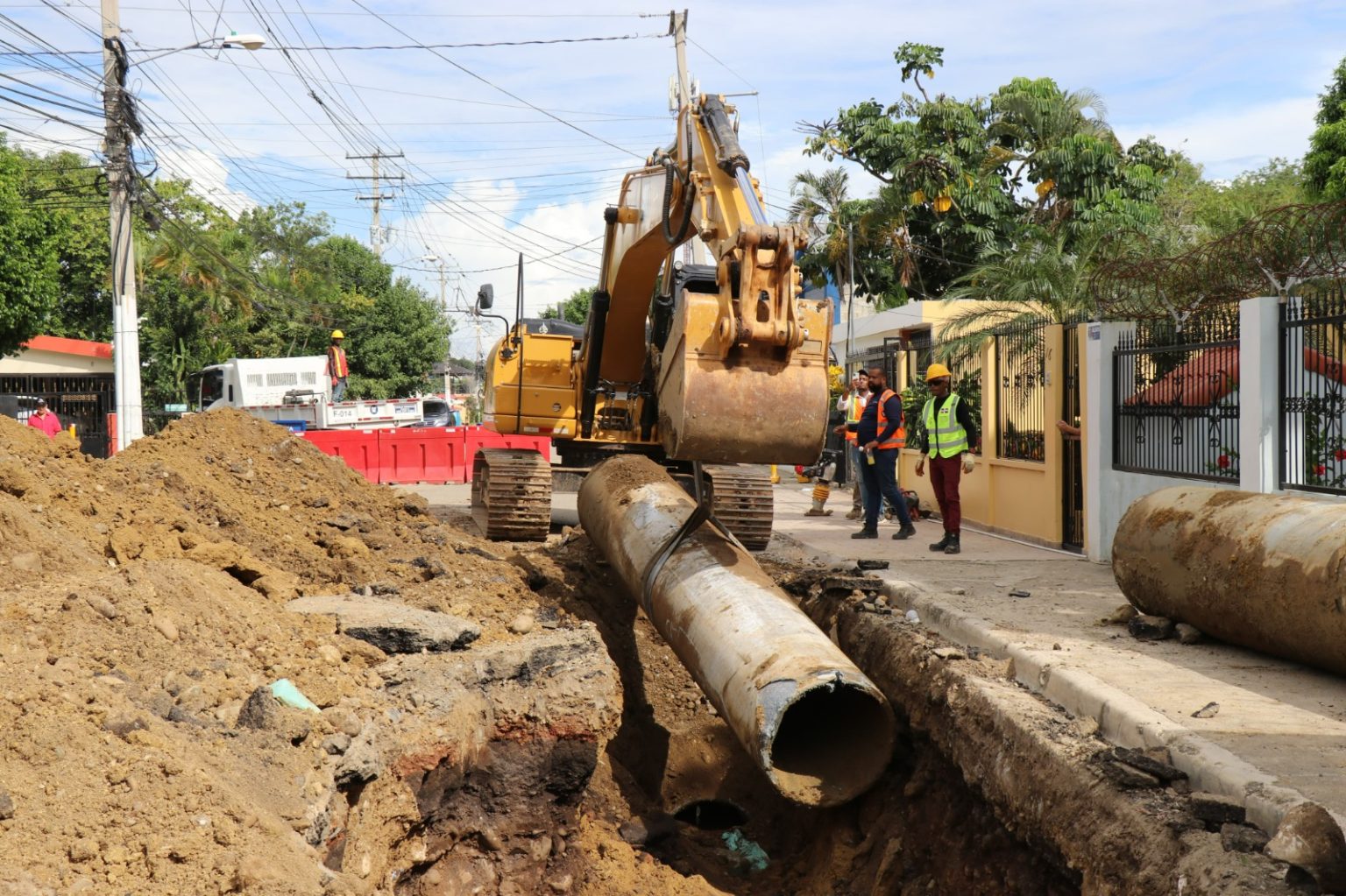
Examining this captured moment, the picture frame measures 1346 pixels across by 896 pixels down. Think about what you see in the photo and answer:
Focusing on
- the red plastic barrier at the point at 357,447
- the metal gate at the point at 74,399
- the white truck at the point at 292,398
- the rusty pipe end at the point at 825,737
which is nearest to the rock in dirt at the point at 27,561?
the rusty pipe end at the point at 825,737

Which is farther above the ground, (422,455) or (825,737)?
(422,455)

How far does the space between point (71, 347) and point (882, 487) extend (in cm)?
3153

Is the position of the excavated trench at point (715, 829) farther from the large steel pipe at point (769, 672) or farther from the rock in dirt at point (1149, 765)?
the rock in dirt at point (1149, 765)

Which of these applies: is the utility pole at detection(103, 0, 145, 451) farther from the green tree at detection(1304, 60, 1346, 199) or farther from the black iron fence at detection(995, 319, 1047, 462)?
the green tree at detection(1304, 60, 1346, 199)

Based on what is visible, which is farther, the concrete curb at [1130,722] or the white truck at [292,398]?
the white truck at [292,398]

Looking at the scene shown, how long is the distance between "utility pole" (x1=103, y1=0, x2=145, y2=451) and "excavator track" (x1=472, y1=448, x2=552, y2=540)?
9261 mm

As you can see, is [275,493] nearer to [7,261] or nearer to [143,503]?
[143,503]

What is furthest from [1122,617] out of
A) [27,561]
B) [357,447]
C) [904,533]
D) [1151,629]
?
[357,447]

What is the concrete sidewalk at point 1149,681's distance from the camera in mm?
4270

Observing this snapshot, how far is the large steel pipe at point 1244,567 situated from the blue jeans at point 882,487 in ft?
14.4

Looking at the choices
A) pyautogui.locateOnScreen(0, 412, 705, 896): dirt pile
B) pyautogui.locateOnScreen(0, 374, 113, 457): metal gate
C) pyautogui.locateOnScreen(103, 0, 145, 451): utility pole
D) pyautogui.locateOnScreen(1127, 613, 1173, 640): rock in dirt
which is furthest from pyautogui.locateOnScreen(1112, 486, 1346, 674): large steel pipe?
pyautogui.locateOnScreen(0, 374, 113, 457): metal gate

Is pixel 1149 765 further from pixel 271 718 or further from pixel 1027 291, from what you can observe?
pixel 1027 291

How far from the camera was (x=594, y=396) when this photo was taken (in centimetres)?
1144

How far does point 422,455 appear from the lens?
69.8 ft
